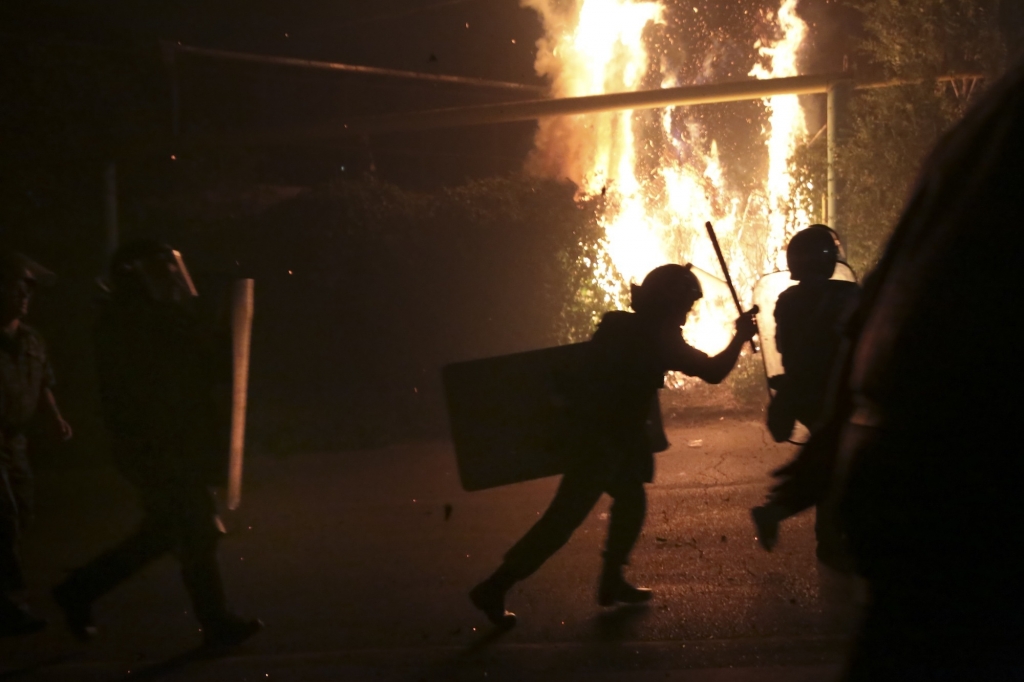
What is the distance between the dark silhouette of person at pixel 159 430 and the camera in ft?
14.4

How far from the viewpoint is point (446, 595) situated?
17.5 ft

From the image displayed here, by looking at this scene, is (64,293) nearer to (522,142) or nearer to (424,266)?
(424,266)

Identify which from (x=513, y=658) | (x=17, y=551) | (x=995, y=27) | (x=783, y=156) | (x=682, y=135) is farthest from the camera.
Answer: (x=682, y=135)

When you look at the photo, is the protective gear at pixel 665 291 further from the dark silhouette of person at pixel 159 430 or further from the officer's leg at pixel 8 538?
the officer's leg at pixel 8 538

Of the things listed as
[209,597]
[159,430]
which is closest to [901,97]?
[159,430]

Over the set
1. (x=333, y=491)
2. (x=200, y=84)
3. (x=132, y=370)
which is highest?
(x=200, y=84)

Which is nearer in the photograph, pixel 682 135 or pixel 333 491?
pixel 333 491

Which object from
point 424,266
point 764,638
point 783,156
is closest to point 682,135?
point 783,156

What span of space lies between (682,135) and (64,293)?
839 cm

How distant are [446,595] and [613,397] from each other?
1.57 meters

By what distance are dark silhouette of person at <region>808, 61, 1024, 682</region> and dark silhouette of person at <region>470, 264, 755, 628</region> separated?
314 cm

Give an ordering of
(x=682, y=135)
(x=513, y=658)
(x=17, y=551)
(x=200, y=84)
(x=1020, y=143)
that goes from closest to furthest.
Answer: (x=1020, y=143)
(x=513, y=658)
(x=17, y=551)
(x=682, y=135)
(x=200, y=84)

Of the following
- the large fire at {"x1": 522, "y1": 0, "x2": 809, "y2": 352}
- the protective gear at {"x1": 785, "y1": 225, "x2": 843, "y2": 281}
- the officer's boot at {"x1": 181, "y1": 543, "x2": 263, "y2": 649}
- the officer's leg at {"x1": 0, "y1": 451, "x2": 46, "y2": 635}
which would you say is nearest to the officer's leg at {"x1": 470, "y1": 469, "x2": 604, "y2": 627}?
the officer's boot at {"x1": 181, "y1": 543, "x2": 263, "y2": 649}

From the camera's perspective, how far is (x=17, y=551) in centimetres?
510
